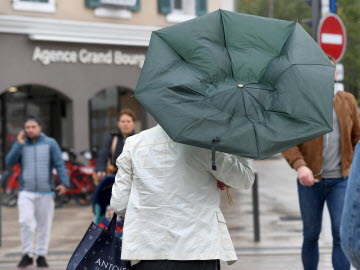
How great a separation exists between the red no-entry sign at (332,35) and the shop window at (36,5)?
1087 centimetres

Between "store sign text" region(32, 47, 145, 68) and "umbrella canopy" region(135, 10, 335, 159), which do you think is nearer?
"umbrella canopy" region(135, 10, 335, 159)

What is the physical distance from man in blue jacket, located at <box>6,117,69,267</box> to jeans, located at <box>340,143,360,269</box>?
745 cm

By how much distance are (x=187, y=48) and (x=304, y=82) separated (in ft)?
2.01

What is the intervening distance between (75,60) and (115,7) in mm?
1783

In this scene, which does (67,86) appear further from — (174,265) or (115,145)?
(174,265)

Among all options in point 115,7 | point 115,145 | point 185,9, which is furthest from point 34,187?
point 185,9

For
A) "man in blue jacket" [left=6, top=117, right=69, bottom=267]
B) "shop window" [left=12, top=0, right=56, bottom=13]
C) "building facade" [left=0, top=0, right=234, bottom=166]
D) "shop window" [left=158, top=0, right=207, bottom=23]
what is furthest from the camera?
"shop window" [left=158, top=0, right=207, bottom=23]

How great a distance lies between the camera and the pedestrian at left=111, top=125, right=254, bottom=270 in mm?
4445

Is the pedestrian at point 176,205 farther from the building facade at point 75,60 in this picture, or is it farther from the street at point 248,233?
the building facade at point 75,60

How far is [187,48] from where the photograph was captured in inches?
174

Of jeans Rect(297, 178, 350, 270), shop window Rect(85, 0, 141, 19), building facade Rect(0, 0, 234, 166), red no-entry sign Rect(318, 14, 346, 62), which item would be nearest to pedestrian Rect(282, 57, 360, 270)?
jeans Rect(297, 178, 350, 270)

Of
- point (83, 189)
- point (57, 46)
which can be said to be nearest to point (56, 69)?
point (57, 46)

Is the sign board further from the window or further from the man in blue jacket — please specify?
the man in blue jacket

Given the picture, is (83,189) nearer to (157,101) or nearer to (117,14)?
(117,14)
